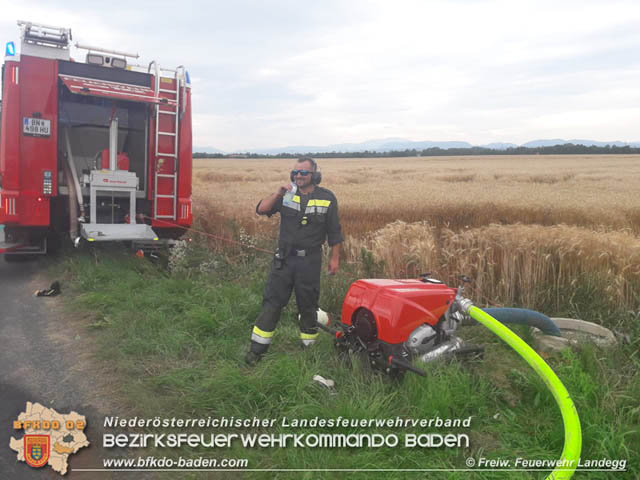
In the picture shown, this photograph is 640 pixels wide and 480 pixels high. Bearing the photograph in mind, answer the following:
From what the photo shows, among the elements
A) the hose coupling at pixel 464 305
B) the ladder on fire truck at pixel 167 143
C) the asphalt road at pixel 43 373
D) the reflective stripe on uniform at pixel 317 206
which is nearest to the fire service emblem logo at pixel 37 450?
the asphalt road at pixel 43 373

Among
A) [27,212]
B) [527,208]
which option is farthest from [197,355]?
[527,208]

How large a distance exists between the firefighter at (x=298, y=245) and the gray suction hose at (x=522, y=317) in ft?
4.64

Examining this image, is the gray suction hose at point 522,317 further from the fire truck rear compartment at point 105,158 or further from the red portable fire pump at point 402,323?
the fire truck rear compartment at point 105,158

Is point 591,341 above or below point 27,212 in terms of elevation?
below

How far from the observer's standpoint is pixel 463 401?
3.15m

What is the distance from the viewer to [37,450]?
9.34 ft

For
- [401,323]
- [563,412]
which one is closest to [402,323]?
[401,323]

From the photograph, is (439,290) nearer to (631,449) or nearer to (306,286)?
(306,286)

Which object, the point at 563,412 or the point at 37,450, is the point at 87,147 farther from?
the point at 563,412

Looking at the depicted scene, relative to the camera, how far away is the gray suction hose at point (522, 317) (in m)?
Answer: 3.71

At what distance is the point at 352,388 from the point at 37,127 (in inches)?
243

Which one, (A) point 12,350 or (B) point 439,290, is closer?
(B) point 439,290

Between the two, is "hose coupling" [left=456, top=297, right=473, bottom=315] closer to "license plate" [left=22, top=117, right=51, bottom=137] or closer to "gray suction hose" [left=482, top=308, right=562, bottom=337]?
A: "gray suction hose" [left=482, top=308, right=562, bottom=337]

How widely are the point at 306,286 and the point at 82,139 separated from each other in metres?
6.75
